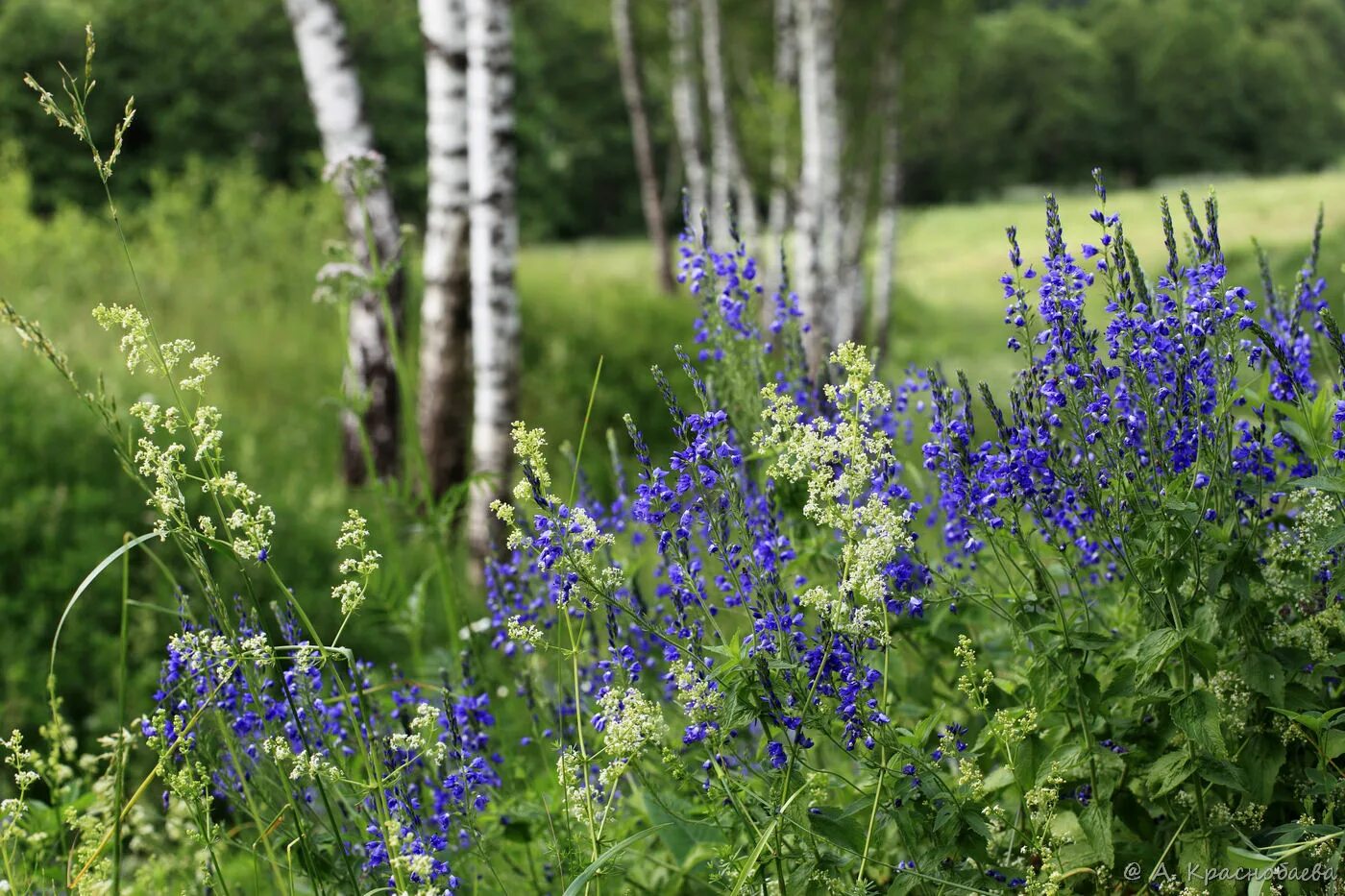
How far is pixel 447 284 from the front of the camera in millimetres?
8164

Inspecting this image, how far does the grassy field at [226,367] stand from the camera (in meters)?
6.00

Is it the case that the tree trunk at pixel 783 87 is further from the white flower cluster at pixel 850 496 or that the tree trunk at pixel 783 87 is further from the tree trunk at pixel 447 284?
the white flower cluster at pixel 850 496

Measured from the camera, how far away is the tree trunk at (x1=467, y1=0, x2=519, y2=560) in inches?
290

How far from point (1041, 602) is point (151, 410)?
1.85 m

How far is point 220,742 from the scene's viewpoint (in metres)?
3.22

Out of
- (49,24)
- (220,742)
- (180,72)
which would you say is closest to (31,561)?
(220,742)

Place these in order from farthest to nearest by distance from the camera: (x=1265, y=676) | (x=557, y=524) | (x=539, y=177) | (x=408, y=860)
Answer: (x=539, y=177) → (x=1265, y=676) → (x=557, y=524) → (x=408, y=860)

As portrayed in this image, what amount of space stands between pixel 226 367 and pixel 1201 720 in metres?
9.95

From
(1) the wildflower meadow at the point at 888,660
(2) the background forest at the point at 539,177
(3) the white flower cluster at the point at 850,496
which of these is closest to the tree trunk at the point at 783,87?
(2) the background forest at the point at 539,177

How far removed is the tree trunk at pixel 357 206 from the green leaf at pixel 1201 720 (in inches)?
256

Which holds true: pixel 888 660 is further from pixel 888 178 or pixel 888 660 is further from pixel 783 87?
pixel 888 178

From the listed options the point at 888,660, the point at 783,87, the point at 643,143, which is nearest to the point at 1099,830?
the point at 888,660

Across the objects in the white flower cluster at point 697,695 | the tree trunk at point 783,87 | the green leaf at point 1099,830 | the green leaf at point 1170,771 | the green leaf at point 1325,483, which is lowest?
the green leaf at point 1099,830

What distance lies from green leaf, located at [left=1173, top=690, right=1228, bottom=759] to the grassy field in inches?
80.4
